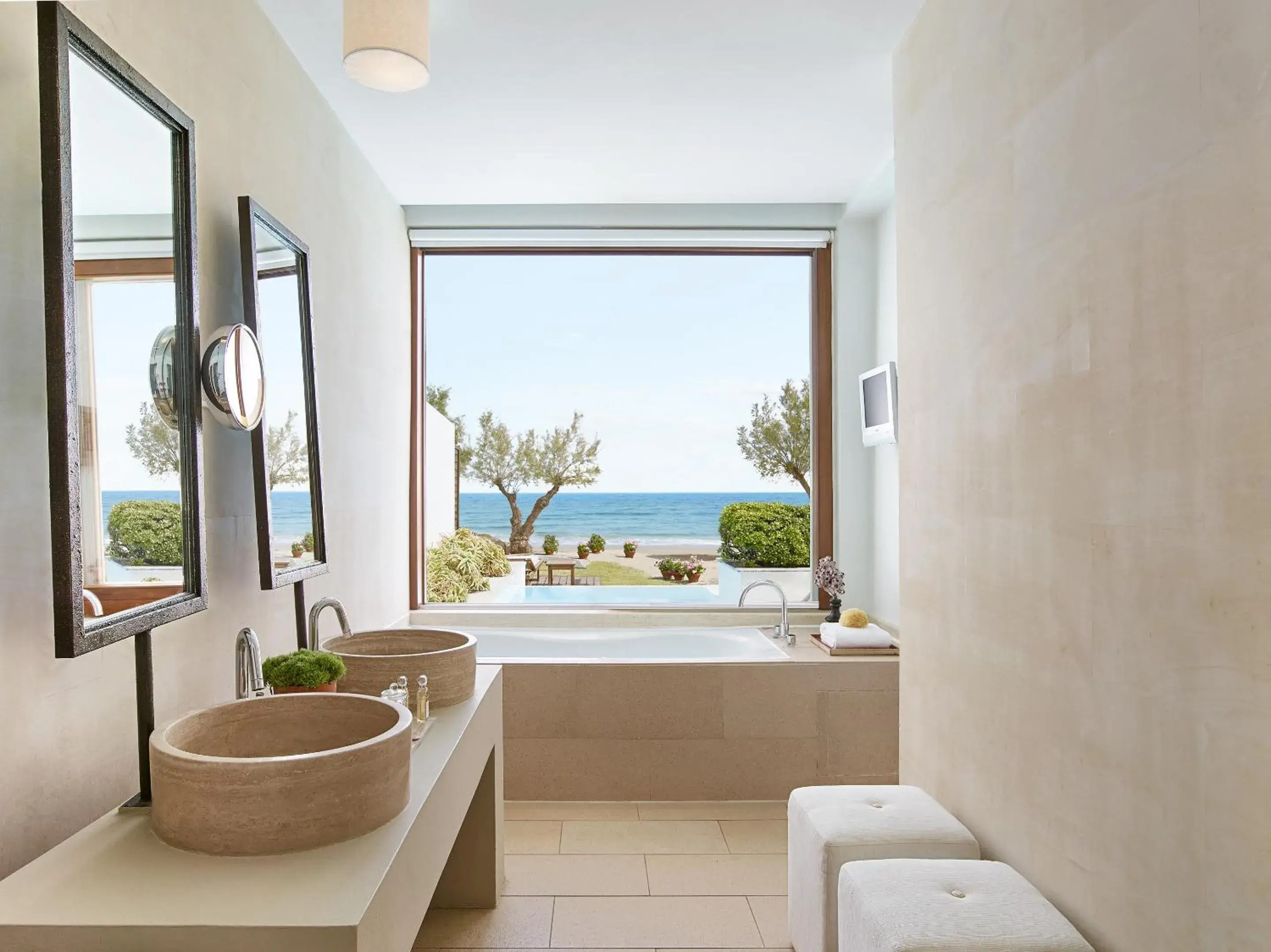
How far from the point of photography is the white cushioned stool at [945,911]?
1.63 m

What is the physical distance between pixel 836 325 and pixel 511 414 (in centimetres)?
1267

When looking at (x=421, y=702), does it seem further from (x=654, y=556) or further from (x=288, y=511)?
(x=654, y=556)

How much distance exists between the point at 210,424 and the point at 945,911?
6.40 ft

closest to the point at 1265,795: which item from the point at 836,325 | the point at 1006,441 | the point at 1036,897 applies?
the point at 1036,897

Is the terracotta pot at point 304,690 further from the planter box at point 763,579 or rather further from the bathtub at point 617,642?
the planter box at point 763,579

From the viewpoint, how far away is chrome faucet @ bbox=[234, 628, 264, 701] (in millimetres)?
1923

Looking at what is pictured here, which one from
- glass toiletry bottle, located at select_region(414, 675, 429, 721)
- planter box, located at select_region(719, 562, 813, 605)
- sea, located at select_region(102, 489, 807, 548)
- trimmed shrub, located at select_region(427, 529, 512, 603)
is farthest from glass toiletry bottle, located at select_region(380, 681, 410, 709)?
sea, located at select_region(102, 489, 807, 548)

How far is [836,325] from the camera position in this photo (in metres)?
4.84

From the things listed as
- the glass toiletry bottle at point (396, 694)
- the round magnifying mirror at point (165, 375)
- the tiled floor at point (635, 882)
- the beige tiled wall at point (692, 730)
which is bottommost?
the tiled floor at point (635, 882)

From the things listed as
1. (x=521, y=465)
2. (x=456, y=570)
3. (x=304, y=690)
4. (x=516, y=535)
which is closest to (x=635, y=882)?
(x=304, y=690)

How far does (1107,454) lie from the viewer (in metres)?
1.66

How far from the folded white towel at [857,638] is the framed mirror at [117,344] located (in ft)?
8.92

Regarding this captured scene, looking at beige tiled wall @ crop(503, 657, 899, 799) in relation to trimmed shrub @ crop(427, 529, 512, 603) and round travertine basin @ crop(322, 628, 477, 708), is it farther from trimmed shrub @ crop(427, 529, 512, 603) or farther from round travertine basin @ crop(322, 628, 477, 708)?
trimmed shrub @ crop(427, 529, 512, 603)

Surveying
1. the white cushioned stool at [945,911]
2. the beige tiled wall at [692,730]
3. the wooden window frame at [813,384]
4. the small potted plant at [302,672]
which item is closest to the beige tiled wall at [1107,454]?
the white cushioned stool at [945,911]
